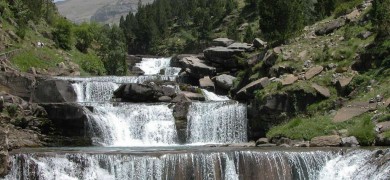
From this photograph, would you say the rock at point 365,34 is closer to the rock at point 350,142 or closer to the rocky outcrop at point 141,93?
the rock at point 350,142

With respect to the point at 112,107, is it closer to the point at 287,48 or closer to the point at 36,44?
the point at 287,48

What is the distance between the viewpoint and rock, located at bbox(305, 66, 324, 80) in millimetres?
37969

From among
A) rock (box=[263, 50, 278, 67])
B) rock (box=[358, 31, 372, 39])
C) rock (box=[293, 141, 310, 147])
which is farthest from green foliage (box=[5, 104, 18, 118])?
rock (box=[358, 31, 372, 39])

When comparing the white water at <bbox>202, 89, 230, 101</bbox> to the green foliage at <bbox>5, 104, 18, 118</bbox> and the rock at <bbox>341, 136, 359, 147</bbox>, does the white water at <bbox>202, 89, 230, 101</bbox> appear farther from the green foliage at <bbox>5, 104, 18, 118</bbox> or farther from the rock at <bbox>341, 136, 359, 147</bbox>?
the rock at <bbox>341, 136, 359, 147</bbox>

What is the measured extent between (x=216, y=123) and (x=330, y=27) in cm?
1317

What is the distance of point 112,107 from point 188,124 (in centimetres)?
542

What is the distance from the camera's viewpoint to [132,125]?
37.8 m

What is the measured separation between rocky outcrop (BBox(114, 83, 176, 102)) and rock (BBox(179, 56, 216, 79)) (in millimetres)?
8244

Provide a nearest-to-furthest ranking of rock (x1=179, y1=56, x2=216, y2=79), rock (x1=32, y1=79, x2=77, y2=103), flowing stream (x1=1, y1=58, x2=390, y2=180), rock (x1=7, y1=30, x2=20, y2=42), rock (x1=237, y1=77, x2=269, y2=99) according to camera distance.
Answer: flowing stream (x1=1, y1=58, x2=390, y2=180) → rock (x1=237, y1=77, x2=269, y2=99) → rock (x1=32, y1=79, x2=77, y2=103) → rock (x1=179, y1=56, x2=216, y2=79) → rock (x1=7, y1=30, x2=20, y2=42)

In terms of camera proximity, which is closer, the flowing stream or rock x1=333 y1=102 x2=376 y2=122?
the flowing stream

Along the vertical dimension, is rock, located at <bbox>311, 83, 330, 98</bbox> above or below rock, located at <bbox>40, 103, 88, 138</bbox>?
above

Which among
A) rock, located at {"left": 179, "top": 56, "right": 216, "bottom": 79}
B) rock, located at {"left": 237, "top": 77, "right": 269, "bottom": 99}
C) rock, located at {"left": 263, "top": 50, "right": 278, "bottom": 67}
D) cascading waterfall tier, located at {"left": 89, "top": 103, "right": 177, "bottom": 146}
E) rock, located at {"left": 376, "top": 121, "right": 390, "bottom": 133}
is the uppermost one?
rock, located at {"left": 179, "top": 56, "right": 216, "bottom": 79}

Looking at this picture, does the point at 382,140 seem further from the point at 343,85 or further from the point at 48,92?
the point at 48,92

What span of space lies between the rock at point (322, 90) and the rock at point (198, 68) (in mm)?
15263
